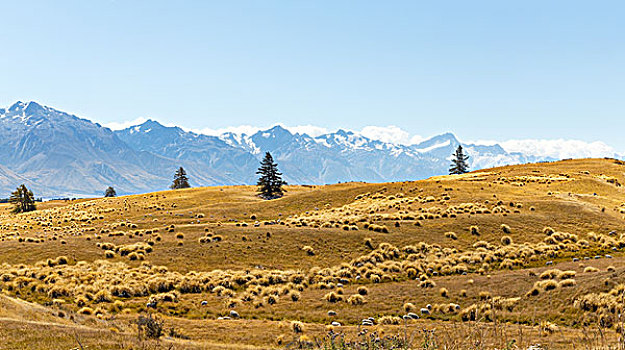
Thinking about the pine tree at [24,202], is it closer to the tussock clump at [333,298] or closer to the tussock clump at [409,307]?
the tussock clump at [333,298]

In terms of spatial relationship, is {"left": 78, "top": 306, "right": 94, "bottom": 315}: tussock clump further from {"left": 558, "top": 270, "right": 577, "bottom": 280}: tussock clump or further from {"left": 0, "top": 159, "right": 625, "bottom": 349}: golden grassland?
{"left": 558, "top": 270, "right": 577, "bottom": 280}: tussock clump

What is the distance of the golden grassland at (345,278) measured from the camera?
1462 centimetres

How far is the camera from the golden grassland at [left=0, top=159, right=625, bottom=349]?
1462cm

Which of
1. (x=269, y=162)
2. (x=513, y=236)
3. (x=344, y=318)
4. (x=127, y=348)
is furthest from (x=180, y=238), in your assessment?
(x=269, y=162)

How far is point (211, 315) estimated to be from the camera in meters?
20.9

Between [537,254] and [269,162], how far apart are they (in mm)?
53971

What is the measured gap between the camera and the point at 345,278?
91.1 ft

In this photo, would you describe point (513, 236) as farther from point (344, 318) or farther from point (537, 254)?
point (344, 318)

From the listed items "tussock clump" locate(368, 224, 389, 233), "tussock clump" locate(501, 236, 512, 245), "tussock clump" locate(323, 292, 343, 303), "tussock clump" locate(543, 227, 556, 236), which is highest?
"tussock clump" locate(368, 224, 389, 233)

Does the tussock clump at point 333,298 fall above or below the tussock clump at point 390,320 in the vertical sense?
above

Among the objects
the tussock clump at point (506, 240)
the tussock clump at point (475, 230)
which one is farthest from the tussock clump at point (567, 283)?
the tussock clump at point (475, 230)

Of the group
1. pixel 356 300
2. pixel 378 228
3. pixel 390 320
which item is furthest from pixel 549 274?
pixel 378 228

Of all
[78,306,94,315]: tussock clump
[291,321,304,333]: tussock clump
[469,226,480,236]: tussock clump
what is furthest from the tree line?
[291,321,304,333]: tussock clump

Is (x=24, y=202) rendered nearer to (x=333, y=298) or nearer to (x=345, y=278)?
(x=345, y=278)
